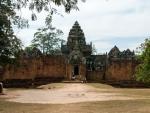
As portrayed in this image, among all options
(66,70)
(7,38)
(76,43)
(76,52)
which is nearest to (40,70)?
(66,70)

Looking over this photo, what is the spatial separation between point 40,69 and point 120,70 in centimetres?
1146

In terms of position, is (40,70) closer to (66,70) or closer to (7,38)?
(66,70)

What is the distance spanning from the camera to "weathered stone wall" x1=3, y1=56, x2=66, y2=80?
60.4 m

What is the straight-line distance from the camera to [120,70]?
61.9m

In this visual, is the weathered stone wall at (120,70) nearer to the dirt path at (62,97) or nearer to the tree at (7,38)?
the dirt path at (62,97)

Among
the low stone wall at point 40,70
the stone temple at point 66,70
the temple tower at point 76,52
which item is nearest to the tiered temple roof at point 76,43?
the temple tower at point 76,52

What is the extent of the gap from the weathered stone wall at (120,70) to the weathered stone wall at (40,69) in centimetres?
708

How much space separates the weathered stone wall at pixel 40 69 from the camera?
198 ft

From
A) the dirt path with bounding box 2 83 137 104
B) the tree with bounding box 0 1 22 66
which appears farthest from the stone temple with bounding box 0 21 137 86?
the tree with bounding box 0 1 22 66

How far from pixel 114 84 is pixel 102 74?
6.98 meters

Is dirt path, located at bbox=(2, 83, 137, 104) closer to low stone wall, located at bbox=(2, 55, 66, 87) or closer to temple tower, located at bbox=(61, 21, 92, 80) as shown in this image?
low stone wall, located at bbox=(2, 55, 66, 87)

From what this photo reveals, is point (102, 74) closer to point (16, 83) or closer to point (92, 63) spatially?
point (92, 63)

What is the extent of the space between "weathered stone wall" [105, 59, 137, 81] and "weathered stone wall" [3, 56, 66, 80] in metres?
7.08

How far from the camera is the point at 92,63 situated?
70000 millimetres
